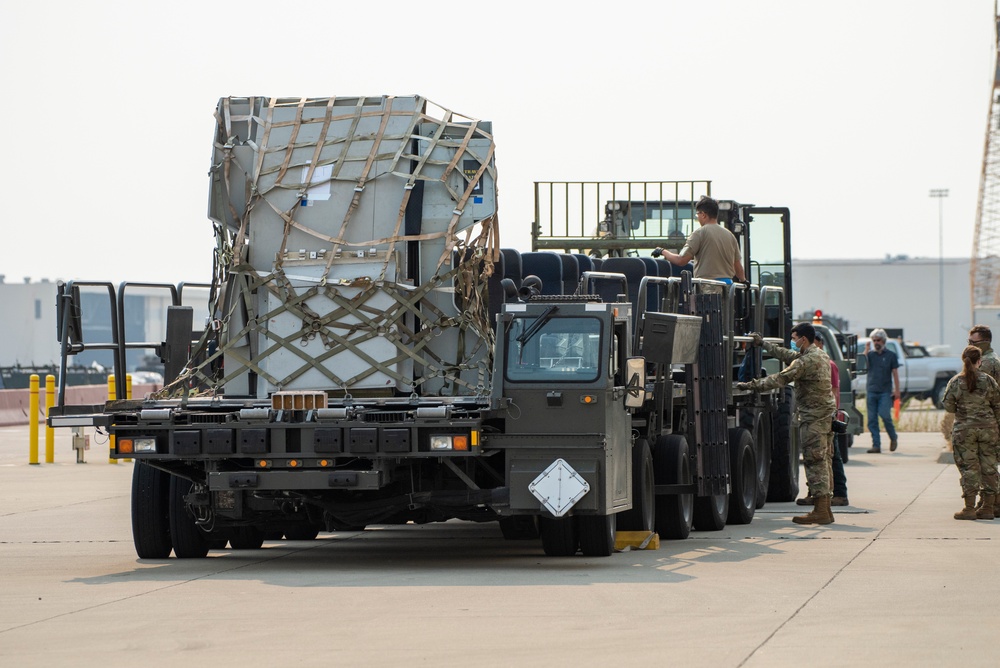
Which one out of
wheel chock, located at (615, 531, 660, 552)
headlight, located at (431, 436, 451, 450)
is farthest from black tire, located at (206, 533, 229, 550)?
wheel chock, located at (615, 531, 660, 552)

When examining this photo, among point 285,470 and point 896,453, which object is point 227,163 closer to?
point 285,470

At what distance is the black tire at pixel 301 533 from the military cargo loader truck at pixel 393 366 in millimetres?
875

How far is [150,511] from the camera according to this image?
13.8 meters

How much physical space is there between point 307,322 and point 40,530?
186 inches

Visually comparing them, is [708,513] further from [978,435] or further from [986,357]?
[986,357]

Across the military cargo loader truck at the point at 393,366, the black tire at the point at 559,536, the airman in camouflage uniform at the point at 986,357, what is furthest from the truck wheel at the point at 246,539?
the airman in camouflage uniform at the point at 986,357

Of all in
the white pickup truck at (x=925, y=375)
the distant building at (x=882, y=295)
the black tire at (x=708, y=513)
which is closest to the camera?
the black tire at (x=708, y=513)

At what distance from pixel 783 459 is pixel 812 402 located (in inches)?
123

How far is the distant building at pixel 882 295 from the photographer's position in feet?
365

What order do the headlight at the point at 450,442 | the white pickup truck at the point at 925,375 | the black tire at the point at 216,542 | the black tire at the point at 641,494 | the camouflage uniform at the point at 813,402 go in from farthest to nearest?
the white pickup truck at the point at 925,375 → the camouflage uniform at the point at 813,402 → the black tire at the point at 216,542 → the black tire at the point at 641,494 → the headlight at the point at 450,442

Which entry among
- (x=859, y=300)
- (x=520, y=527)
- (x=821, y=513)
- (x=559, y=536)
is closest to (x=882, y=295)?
(x=859, y=300)

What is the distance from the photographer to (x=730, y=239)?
17.1 meters

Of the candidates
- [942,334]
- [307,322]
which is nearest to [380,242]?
[307,322]

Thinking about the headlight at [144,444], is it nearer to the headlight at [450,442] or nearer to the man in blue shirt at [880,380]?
the headlight at [450,442]
